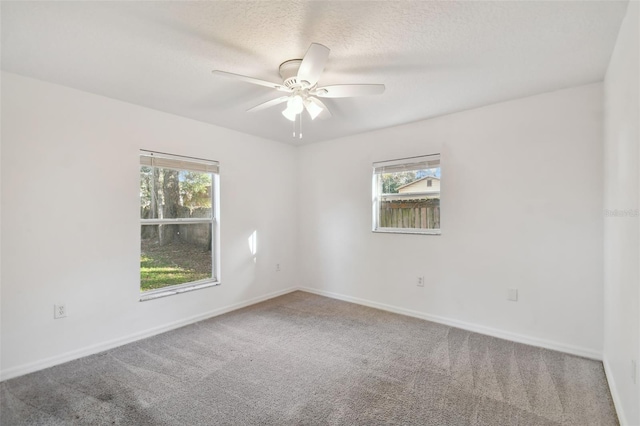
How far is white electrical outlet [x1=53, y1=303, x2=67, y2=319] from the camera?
7.97 ft

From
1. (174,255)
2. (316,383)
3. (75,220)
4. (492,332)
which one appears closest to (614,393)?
(492,332)

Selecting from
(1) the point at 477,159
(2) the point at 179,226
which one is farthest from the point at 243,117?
(1) the point at 477,159

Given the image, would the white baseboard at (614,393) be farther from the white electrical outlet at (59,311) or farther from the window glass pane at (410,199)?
the white electrical outlet at (59,311)

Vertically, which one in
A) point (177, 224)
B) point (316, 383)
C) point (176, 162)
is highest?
point (176, 162)

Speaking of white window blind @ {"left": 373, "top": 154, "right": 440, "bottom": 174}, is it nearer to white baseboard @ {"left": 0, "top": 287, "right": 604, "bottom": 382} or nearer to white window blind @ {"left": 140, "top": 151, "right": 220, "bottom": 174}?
white baseboard @ {"left": 0, "top": 287, "right": 604, "bottom": 382}

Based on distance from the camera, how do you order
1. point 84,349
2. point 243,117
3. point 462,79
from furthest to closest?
point 243,117 < point 84,349 < point 462,79

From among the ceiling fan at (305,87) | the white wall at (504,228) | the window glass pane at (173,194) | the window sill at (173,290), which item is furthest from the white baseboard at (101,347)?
the ceiling fan at (305,87)

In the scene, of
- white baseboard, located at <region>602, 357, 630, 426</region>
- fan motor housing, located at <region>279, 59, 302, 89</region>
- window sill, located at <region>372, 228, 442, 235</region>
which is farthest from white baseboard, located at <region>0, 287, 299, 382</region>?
white baseboard, located at <region>602, 357, 630, 426</region>

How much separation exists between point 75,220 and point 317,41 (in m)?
2.53

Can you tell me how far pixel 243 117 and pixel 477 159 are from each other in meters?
2.61

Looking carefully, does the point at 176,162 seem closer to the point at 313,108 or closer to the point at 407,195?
the point at 313,108

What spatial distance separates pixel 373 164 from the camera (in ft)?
12.7

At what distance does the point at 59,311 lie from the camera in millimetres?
2447

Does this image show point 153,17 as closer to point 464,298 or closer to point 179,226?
point 179,226
